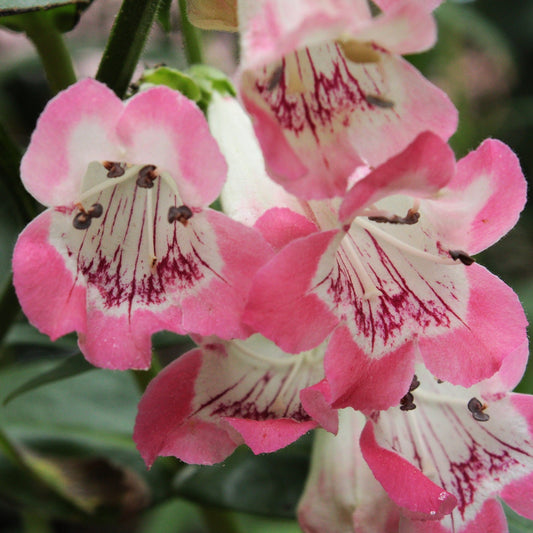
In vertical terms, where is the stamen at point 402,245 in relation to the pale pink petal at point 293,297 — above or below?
below

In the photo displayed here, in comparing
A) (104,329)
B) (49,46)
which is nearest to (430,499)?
(104,329)

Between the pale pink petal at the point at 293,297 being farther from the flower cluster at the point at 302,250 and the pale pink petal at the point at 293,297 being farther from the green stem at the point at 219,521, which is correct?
the green stem at the point at 219,521

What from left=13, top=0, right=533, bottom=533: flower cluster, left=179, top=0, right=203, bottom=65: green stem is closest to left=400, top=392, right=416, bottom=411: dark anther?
left=13, top=0, right=533, bottom=533: flower cluster

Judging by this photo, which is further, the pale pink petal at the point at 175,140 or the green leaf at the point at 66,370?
the green leaf at the point at 66,370

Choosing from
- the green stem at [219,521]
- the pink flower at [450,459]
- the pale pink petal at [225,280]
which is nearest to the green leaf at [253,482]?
the green stem at [219,521]

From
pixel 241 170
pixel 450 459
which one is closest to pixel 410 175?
pixel 241 170

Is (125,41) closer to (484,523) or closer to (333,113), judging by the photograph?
(333,113)
